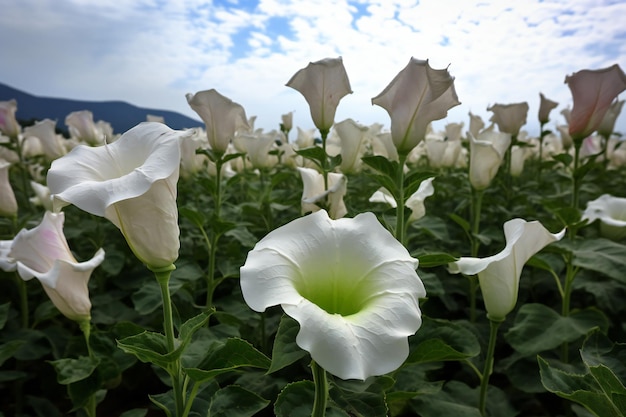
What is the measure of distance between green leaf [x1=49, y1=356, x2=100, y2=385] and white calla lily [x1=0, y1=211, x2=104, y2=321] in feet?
0.45

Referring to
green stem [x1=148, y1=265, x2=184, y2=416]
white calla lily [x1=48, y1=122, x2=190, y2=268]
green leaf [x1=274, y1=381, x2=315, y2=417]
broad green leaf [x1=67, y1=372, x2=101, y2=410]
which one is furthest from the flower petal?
broad green leaf [x1=67, y1=372, x2=101, y2=410]

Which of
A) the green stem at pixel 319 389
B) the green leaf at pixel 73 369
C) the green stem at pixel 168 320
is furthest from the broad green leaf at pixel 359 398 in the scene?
the green leaf at pixel 73 369

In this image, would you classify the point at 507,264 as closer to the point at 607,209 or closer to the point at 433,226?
the point at 433,226

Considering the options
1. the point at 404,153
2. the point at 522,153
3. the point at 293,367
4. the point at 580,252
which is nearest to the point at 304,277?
the point at 404,153

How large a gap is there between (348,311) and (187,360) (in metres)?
0.42

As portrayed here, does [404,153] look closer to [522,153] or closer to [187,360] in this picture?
[187,360]

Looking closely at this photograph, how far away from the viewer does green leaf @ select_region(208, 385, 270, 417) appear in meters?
0.98

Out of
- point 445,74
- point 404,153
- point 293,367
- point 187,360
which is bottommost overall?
point 293,367

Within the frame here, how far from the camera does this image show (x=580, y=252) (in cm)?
158

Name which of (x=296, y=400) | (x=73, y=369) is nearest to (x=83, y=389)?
(x=73, y=369)

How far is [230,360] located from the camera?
2.93 ft

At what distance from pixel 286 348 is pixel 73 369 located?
73 cm

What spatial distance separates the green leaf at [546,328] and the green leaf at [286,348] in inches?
36.2

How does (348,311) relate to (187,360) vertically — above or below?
above
